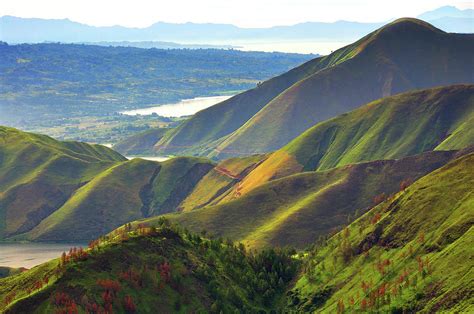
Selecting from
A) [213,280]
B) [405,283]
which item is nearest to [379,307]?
[405,283]

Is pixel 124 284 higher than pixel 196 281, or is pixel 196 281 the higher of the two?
pixel 124 284

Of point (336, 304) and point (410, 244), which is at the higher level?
point (410, 244)

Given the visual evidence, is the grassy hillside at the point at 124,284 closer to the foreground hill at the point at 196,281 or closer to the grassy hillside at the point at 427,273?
the foreground hill at the point at 196,281

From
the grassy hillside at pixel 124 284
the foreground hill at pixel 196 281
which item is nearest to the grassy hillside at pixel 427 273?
the foreground hill at pixel 196 281

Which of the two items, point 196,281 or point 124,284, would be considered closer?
point 124,284

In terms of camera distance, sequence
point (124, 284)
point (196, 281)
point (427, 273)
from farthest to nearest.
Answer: point (196, 281) → point (124, 284) → point (427, 273)

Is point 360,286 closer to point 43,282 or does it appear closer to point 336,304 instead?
point 336,304

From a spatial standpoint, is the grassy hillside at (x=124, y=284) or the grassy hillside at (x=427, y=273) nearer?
the grassy hillside at (x=427, y=273)

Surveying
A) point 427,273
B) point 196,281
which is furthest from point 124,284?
point 427,273

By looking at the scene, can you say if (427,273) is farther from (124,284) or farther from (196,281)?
(124,284)

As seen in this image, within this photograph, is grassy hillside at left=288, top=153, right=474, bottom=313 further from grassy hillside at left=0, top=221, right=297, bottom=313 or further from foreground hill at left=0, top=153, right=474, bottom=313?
grassy hillside at left=0, top=221, right=297, bottom=313

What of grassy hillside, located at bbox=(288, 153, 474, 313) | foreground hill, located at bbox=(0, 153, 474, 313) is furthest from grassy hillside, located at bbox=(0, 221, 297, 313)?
grassy hillside, located at bbox=(288, 153, 474, 313)
